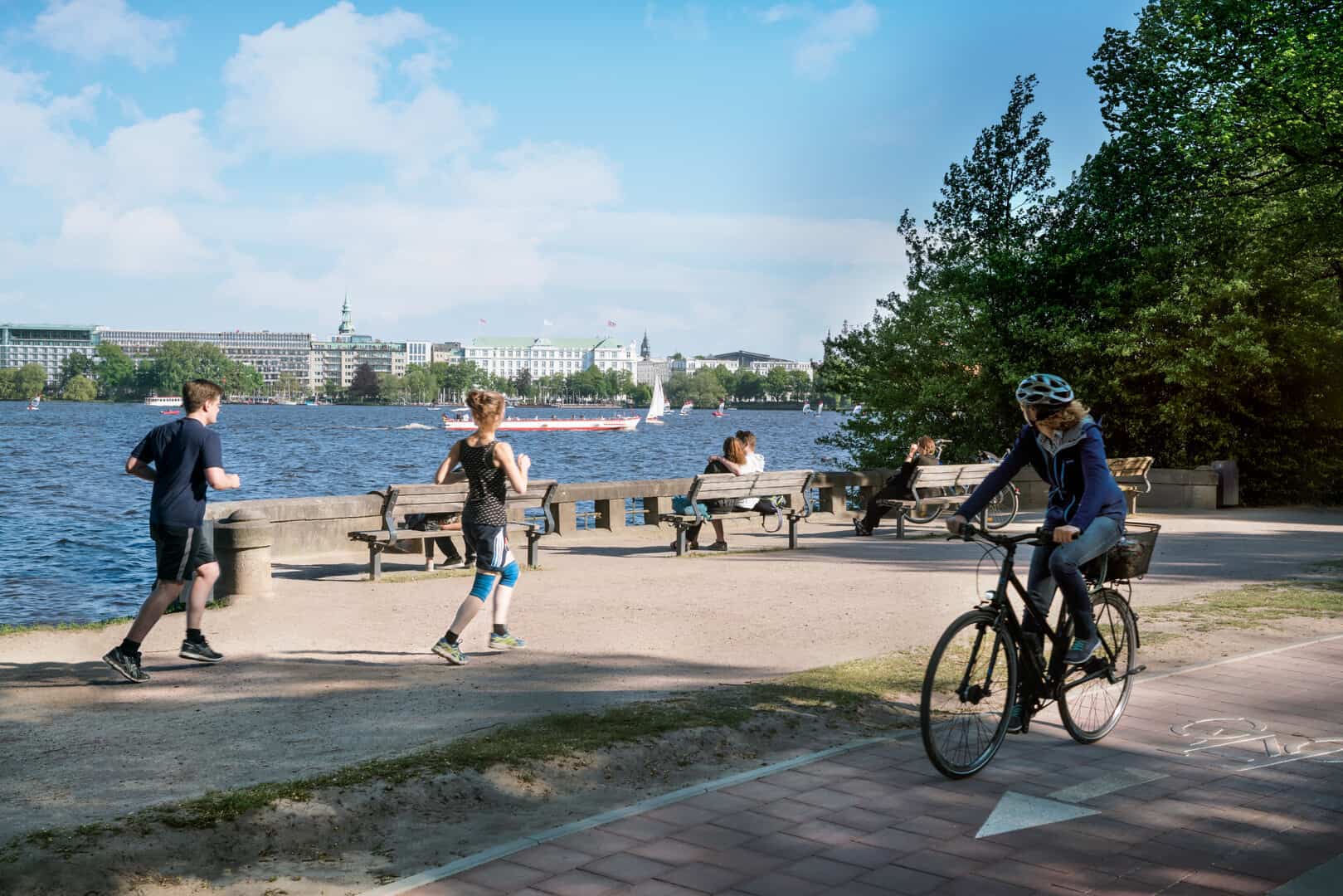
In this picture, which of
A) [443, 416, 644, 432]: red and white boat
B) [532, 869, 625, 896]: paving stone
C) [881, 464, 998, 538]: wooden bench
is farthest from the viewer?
[443, 416, 644, 432]: red and white boat

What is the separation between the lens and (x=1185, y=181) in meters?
22.7

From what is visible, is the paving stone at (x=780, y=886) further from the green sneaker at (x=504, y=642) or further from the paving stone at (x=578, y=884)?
the green sneaker at (x=504, y=642)

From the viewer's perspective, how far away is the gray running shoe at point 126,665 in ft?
24.2

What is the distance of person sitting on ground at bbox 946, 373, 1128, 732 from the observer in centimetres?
581

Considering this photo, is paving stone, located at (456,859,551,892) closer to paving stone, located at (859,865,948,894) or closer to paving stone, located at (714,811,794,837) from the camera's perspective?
paving stone, located at (714,811,794,837)

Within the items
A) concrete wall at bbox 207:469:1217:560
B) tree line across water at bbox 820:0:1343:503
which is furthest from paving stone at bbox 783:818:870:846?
tree line across water at bbox 820:0:1343:503

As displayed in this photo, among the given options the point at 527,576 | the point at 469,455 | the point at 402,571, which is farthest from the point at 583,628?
the point at 402,571

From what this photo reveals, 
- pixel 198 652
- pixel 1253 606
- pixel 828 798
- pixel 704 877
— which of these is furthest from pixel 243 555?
pixel 1253 606

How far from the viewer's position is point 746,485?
49.1 ft

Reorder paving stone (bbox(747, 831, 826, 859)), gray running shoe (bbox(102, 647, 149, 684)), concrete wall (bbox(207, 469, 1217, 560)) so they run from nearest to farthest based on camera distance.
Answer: paving stone (bbox(747, 831, 826, 859)), gray running shoe (bbox(102, 647, 149, 684)), concrete wall (bbox(207, 469, 1217, 560))

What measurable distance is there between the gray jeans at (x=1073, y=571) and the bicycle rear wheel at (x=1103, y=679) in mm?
240

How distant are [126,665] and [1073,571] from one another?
507 cm

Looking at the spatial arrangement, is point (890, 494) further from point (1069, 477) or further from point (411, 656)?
point (1069, 477)

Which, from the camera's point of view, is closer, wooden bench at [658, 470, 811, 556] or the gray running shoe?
the gray running shoe
